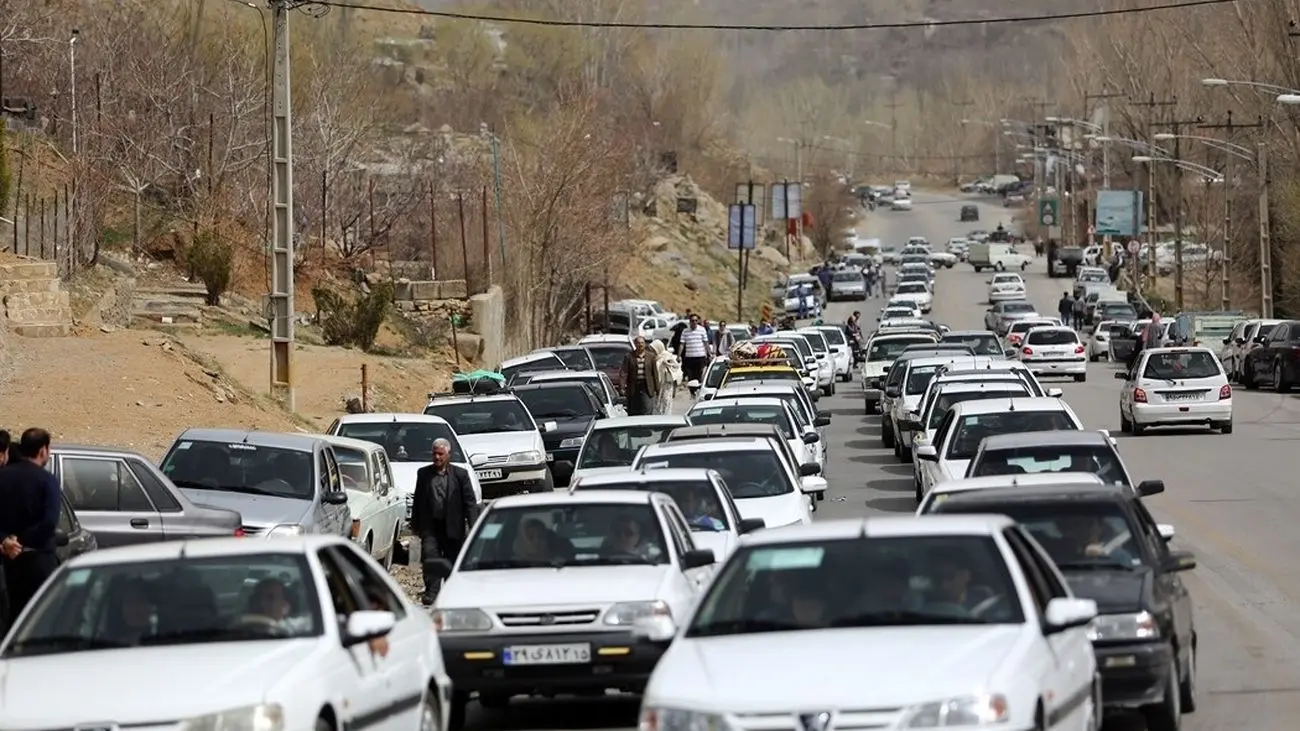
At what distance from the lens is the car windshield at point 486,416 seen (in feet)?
101

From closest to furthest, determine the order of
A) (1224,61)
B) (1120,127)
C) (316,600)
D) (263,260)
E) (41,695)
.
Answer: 1. (41,695)
2. (316,600)
3. (263,260)
4. (1224,61)
5. (1120,127)

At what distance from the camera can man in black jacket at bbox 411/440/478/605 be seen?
64.3 feet

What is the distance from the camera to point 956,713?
344 inches

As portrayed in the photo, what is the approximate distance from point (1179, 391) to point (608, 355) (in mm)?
14045

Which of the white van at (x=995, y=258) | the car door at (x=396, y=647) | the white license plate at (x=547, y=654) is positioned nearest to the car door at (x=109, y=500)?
the white license plate at (x=547, y=654)

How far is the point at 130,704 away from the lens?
29.7ft

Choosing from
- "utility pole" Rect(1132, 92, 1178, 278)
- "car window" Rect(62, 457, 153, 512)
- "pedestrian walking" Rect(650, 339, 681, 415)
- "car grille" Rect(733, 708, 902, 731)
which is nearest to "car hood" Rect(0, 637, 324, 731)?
"car grille" Rect(733, 708, 902, 731)

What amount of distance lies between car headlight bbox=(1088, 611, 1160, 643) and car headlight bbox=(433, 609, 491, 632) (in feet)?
11.5

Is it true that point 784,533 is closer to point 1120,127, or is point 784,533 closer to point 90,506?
point 90,506

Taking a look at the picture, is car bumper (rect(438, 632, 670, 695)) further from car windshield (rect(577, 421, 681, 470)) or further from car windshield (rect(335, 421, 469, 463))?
car windshield (rect(335, 421, 469, 463))

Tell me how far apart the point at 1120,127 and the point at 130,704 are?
436ft

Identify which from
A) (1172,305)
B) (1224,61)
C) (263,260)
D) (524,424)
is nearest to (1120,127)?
(1172,305)

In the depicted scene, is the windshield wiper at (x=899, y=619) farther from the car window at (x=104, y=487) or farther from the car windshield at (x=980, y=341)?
the car windshield at (x=980, y=341)

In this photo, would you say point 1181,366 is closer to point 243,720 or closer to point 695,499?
point 695,499
